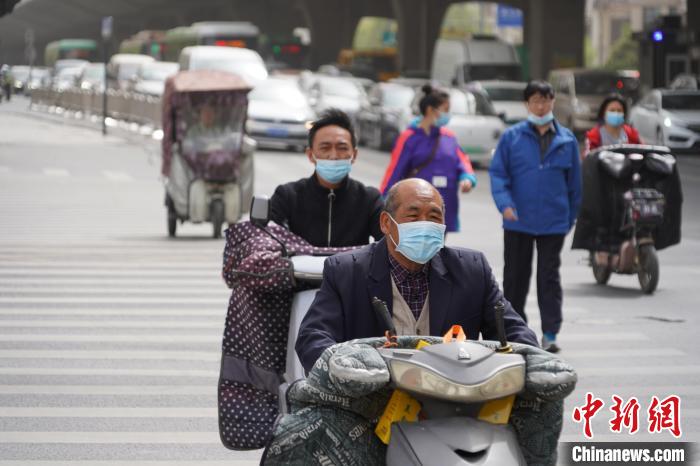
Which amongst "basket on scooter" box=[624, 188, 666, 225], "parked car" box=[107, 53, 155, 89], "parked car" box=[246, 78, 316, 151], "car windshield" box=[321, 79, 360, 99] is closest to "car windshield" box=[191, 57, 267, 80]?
"parked car" box=[246, 78, 316, 151]

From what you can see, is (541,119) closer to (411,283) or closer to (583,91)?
(411,283)

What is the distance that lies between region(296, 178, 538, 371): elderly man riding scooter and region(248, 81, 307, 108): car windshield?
34.0 m

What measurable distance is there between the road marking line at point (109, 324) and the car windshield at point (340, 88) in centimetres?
3337

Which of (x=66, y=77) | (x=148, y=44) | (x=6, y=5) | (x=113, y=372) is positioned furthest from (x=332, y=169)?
(x=148, y=44)

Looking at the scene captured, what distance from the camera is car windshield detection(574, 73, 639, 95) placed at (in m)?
49.4

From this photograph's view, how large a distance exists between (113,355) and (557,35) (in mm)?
57921

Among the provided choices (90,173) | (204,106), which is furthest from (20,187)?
(204,106)

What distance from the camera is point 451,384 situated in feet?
15.9

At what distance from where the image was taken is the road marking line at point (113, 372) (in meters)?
10.6

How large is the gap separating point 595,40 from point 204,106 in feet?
464

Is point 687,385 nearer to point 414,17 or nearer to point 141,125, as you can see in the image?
point 141,125

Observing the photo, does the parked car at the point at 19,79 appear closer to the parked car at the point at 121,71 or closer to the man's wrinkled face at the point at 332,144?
the parked car at the point at 121,71

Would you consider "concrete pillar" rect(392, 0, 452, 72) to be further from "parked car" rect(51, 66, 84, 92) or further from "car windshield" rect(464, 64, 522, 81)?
"car windshield" rect(464, 64, 522, 81)

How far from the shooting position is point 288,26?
115500mm
